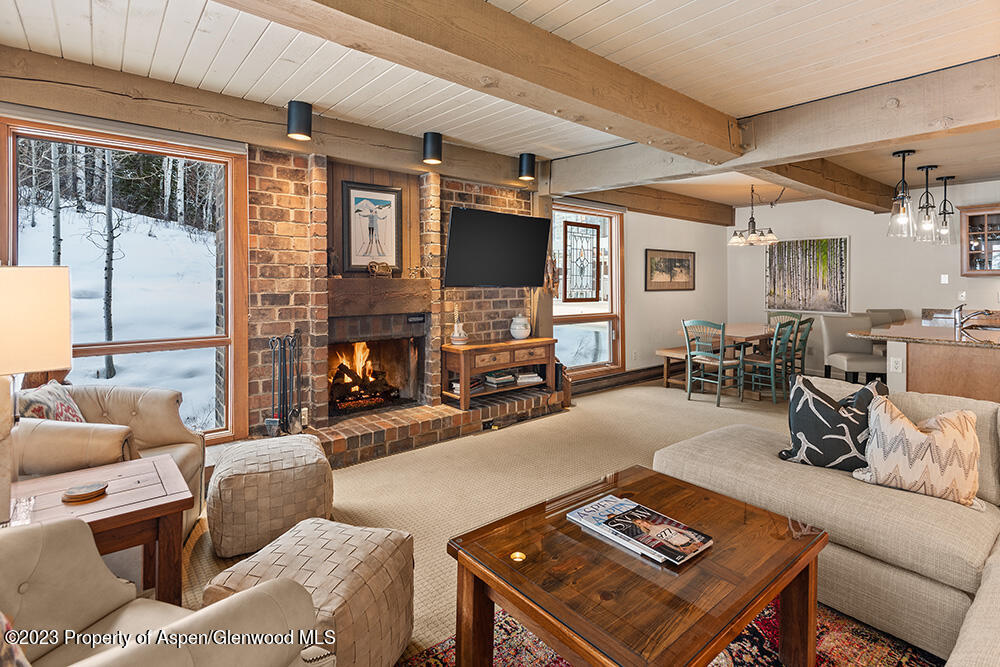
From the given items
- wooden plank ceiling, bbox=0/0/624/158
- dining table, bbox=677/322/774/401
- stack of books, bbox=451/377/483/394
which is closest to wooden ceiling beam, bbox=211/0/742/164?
wooden plank ceiling, bbox=0/0/624/158

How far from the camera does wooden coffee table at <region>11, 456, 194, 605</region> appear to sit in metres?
1.58

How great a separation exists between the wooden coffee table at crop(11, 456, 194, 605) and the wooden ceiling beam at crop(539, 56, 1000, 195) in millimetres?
3780

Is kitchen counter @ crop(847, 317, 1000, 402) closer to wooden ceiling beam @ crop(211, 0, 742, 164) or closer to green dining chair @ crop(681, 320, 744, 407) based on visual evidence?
green dining chair @ crop(681, 320, 744, 407)

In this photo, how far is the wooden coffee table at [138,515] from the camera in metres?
1.58

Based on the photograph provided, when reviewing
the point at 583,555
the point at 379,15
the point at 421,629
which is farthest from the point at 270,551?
the point at 379,15

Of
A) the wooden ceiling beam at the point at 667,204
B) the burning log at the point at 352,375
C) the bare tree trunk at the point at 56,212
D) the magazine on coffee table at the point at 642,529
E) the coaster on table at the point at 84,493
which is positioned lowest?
the magazine on coffee table at the point at 642,529

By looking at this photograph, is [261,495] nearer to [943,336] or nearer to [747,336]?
[943,336]

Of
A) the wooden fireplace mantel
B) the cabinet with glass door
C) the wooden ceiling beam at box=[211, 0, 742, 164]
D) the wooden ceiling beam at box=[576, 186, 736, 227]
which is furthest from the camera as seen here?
the wooden ceiling beam at box=[576, 186, 736, 227]

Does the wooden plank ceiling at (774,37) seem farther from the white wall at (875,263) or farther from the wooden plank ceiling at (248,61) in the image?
the white wall at (875,263)

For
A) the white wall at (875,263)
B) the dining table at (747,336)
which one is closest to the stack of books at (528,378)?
the dining table at (747,336)

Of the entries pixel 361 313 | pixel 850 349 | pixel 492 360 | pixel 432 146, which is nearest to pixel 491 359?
pixel 492 360

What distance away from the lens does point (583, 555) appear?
1562 mm

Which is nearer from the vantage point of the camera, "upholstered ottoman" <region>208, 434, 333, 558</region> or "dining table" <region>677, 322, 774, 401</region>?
"upholstered ottoman" <region>208, 434, 333, 558</region>

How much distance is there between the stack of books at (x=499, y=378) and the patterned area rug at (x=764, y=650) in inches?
115
